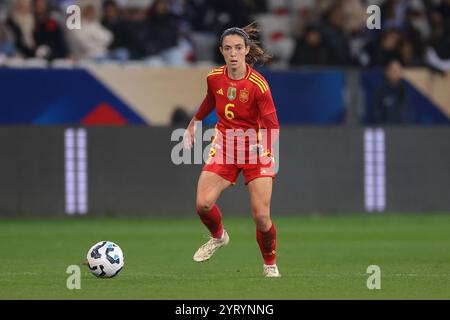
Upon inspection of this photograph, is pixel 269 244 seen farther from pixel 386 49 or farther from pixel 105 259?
pixel 386 49

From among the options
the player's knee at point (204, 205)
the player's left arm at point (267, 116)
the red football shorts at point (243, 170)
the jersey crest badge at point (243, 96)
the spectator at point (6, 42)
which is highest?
the spectator at point (6, 42)

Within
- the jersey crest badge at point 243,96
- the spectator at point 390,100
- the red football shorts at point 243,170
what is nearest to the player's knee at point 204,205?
the red football shorts at point 243,170

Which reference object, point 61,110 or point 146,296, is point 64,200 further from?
point 146,296

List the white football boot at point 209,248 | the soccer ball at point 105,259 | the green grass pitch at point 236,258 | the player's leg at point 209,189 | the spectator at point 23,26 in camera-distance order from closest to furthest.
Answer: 1. the green grass pitch at point 236,258
2. the soccer ball at point 105,259
3. the player's leg at point 209,189
4. the white football boot at point 209,248
5. the spectator at point 23,26

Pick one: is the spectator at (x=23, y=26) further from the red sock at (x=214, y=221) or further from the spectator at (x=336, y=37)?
the red sock at (x=214, y=221)

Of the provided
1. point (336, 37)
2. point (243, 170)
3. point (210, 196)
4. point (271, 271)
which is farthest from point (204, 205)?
point (336, 37)

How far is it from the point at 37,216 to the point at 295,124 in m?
4.68

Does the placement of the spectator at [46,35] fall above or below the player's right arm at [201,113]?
above

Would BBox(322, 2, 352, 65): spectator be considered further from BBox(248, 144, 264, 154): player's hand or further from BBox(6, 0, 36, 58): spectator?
BBox(248, 144, 264, 154): player's hand

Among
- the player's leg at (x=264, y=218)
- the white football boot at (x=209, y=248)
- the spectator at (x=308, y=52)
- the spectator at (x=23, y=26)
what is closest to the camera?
the player's leg at (x=264, y=218)

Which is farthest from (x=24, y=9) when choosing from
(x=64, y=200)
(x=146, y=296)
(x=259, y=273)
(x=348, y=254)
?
(x=146, y=296)

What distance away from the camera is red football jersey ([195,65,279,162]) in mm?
12188

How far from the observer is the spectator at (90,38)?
70.8ft

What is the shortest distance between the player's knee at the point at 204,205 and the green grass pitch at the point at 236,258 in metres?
0.64
